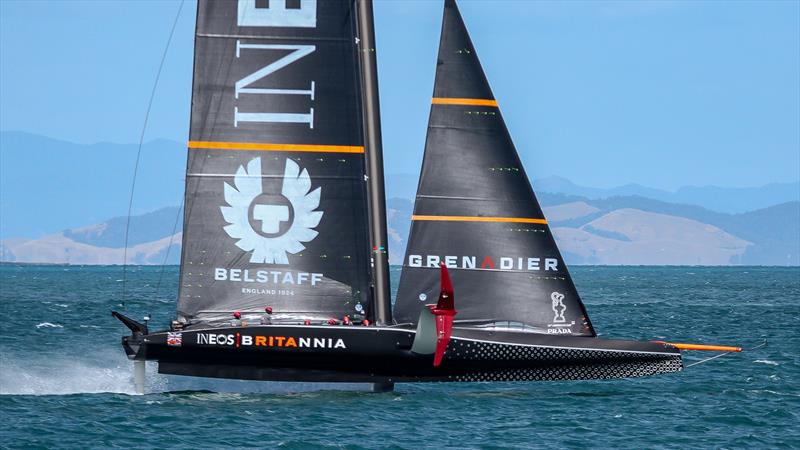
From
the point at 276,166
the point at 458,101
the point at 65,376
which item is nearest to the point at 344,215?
the point at 276,166

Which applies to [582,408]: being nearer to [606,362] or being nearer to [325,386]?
[606,362]

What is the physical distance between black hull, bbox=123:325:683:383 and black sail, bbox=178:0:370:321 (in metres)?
1.25

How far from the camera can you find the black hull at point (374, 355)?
25.7 metres

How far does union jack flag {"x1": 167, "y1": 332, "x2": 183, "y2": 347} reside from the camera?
25.9 meters

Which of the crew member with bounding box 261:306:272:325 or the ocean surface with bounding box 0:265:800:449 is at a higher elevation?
the crew member with bounding box 261:306:272:325

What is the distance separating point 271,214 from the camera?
26969 millimetres

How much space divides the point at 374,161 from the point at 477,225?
7.72ft

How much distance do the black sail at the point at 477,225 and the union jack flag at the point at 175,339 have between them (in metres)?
4.25

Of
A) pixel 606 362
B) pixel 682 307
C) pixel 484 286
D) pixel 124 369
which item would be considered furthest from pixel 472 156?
pixel 682 307

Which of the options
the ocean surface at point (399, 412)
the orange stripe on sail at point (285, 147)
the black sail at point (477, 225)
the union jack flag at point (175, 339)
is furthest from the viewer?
the black sail at point (477, 225)

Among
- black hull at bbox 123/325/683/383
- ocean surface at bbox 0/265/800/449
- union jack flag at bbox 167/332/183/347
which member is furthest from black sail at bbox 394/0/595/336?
union jack flag at bbox 167/332/183/347

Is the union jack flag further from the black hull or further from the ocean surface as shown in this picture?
the ocean surface

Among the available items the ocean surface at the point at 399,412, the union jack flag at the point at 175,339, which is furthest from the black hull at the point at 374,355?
the ocean surface at the point at 399,412

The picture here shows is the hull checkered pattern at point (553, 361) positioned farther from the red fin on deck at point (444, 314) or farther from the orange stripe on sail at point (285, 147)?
the orange stripe on sail at point (285, 147)
